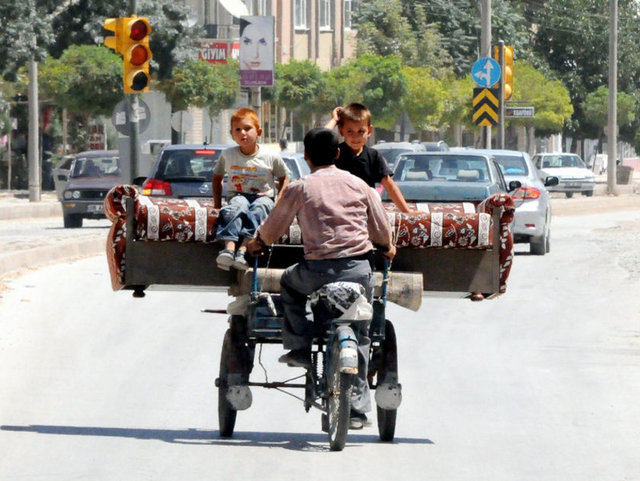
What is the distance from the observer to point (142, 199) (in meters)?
9.50

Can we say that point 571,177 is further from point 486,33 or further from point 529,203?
point 529,203

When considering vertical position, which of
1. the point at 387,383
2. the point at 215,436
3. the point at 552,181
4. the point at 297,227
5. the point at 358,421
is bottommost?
the point at 215,436

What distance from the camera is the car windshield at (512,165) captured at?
26.8 meters

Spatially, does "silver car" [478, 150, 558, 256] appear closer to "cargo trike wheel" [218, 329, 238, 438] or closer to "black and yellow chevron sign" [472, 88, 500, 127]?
"black and yellow chevron sign" [472, 88, 500, 127]

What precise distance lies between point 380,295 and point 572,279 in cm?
1245

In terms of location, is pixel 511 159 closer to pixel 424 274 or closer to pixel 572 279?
pixel 572 279

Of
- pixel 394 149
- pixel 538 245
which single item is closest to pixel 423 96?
pixel 394 149

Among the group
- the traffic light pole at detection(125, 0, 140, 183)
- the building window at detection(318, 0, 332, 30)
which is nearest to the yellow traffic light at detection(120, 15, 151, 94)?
the traffic light pole at detection(125, 0, 140, 183)

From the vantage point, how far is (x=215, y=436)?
9297 mm

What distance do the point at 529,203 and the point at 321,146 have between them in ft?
55.6

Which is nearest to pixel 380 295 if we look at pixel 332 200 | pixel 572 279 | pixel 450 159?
pixel 332 200

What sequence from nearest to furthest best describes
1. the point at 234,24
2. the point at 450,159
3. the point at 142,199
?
the point at 142,199 → the point at 450,159 → the point at 234,24

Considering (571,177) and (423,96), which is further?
(423,96)

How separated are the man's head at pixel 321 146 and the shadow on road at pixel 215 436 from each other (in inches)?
59.5
